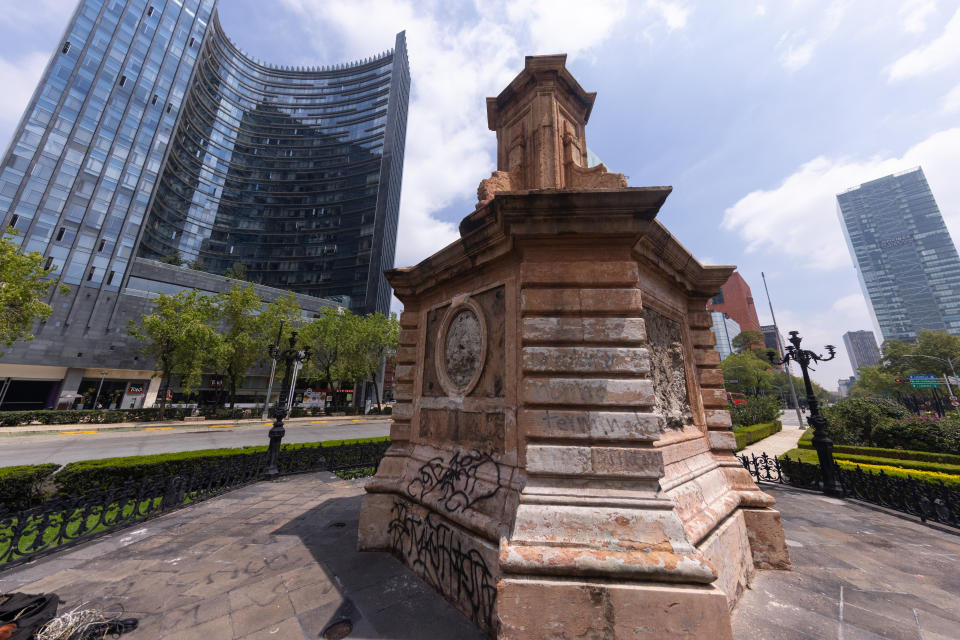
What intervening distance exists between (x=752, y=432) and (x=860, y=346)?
21462 cm

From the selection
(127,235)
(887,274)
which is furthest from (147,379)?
(887,274)

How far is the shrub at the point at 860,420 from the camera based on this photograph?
56.2 feet

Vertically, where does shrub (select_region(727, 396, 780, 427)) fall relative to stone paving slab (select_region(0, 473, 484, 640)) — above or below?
above

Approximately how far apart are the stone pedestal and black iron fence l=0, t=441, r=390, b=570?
4613 mm

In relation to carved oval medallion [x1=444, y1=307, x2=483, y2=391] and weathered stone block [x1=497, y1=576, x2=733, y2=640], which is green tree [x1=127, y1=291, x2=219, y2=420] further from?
weathered stone block [x1=497, y1=576, x2=733, y2=640]

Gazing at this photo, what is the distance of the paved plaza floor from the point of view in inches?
133

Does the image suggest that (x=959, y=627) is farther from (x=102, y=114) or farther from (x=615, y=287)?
(x=102, y=114)

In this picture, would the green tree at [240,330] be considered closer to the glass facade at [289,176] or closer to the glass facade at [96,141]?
the glass facade at [96,141]

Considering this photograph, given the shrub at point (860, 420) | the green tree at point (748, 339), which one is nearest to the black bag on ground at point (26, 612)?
the shrub at point (860, 420)

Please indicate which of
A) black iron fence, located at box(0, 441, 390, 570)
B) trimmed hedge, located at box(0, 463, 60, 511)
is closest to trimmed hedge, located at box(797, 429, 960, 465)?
black iron fence, located at box(0, 441, 390, 570)

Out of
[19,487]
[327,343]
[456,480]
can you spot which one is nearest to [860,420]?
[456,480]

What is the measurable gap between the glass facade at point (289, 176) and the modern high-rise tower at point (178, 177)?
0.33 meters

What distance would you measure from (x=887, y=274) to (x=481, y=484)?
15030 centimetres

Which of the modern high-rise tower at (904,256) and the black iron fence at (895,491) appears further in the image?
the modern high-rise tower at (904,256)
